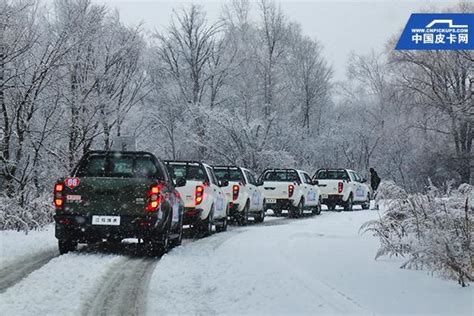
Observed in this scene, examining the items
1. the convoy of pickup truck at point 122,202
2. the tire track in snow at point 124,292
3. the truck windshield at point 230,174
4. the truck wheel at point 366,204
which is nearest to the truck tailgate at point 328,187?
the truck wheel at point 366,204

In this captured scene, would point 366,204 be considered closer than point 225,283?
No

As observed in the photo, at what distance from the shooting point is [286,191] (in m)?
21.5

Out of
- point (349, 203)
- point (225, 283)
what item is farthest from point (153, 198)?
point (349, 203)

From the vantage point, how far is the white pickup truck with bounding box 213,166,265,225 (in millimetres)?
17344

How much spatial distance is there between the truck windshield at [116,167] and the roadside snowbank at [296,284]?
1.60 meters

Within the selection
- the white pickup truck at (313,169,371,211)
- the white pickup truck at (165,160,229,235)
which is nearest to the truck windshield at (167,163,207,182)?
the white pickup truck at (165,160,229,235)

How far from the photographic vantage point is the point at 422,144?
42.3 metres

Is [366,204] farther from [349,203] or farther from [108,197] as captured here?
[108,197]

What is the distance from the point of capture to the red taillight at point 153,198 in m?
9.38

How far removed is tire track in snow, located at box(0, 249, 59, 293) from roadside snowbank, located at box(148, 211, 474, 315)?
1723 mm

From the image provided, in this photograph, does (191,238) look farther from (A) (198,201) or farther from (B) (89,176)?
(B) (89,176)

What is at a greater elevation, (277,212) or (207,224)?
(207,224)

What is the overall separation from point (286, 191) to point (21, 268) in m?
14.2

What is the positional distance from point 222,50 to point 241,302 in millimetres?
38990
